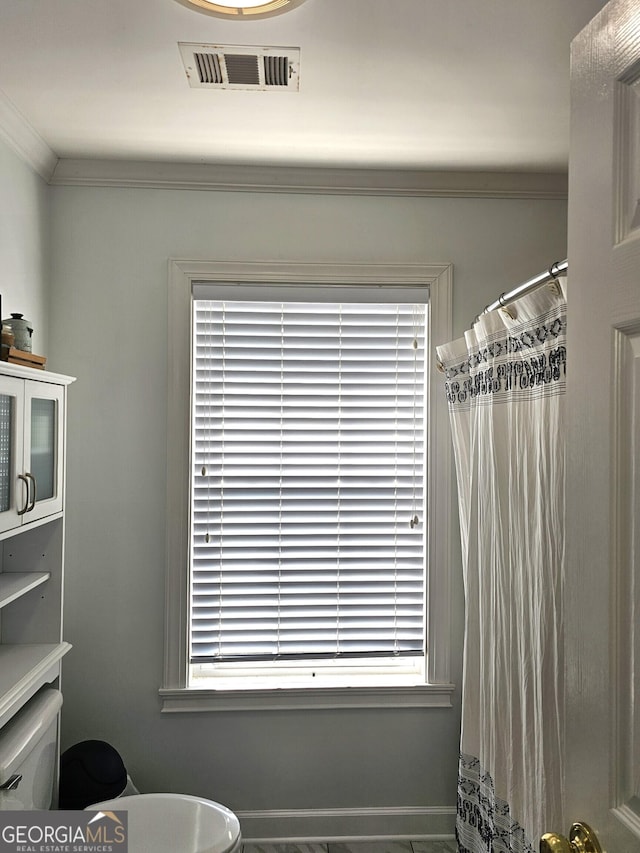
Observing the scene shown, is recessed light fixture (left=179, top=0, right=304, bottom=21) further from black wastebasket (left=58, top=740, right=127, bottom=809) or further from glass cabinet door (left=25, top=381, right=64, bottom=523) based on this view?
black wastebasket (left=58, top=740, right=127, bottom=809)

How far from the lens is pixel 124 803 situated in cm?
211

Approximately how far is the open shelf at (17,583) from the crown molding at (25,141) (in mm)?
1358

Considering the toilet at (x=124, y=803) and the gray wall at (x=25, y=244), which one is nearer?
the toilet at (x=124, y=803)

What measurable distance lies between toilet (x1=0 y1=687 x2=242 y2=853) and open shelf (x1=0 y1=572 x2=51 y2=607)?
0.34 meters

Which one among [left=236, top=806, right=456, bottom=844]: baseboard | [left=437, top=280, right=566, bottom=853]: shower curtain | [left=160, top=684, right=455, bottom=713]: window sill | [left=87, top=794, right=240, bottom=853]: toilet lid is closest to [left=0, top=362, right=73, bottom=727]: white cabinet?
[left=87, top=794, right=240, bottom=853]: toilet lid

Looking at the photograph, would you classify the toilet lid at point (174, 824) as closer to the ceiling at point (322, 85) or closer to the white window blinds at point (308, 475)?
the white window blinds at point (308, 475)

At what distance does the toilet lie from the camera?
1.86 metres

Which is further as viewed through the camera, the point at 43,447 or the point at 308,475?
the point at 308,475

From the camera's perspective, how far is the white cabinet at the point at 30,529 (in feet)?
6.09

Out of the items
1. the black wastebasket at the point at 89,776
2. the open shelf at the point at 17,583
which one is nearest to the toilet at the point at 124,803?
the black wastebasket at the point at 89,776

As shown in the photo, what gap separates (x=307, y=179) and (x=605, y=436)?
2114mm

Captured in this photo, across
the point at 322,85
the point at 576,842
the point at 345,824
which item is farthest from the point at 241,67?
the point at 345,824

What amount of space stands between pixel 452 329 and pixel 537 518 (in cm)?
125

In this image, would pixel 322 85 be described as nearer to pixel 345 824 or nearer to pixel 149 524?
pixel 149 524
